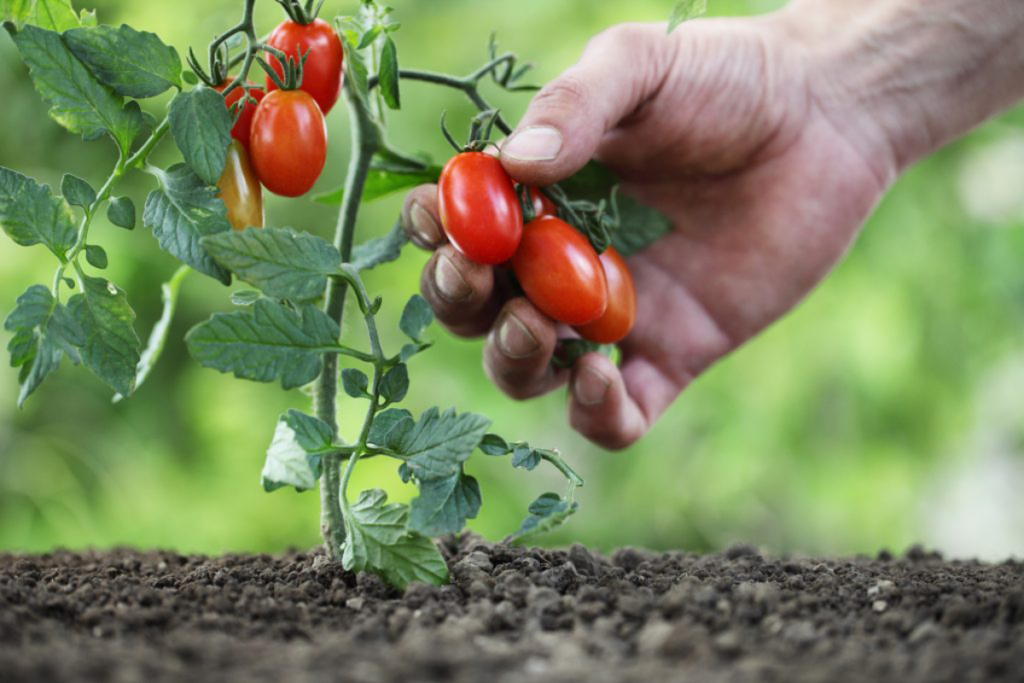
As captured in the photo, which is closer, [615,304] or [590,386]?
[615,304]

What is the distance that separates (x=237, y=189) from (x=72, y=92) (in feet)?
0.52

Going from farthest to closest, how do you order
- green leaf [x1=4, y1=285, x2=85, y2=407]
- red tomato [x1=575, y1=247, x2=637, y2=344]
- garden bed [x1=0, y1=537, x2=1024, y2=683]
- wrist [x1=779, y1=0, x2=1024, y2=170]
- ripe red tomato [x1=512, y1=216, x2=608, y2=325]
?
wrist [x1=779, y1=0, x2=1024, y2=170] → red tomato [x1=575, y1=247, x2=637, y2=344] → ripe red tomato [x1=512, y1=216, x2=608, y2=325] → green leaf [x1=4, y1=285, x2=85, y2=407] → garden bed [x1=0, y1=537, x2=1024, y2=683]

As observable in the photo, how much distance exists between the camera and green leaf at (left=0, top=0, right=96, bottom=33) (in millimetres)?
895

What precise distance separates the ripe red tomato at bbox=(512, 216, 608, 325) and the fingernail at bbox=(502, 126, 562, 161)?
0.23ft

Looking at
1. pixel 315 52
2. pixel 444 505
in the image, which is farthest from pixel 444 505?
pixel 315 52

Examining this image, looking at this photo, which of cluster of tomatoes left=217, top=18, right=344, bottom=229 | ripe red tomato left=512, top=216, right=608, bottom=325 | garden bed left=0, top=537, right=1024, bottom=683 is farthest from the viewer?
ripe red tomato left=512, top=216, right=608, bottom=325

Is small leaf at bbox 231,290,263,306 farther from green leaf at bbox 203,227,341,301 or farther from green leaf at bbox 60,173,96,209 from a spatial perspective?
green leaf at bbox 60,173,96,209

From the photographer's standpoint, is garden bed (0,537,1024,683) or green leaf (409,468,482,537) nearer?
garden bed (0,537,1024,683)

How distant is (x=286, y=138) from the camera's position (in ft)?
2.95

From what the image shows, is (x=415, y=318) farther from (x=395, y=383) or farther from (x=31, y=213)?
(x=31, y=213)

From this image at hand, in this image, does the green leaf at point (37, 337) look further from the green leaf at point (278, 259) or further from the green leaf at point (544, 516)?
the green leaf at point (544, 516)

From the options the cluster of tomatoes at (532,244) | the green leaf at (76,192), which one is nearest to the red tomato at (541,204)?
the cluster of tomatoes at (532,244)

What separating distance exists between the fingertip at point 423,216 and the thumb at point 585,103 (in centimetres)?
13

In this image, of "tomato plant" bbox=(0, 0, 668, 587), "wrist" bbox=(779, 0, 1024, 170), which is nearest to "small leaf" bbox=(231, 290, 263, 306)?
"tomato plant" bbox=(0, 0, 668, 587)
